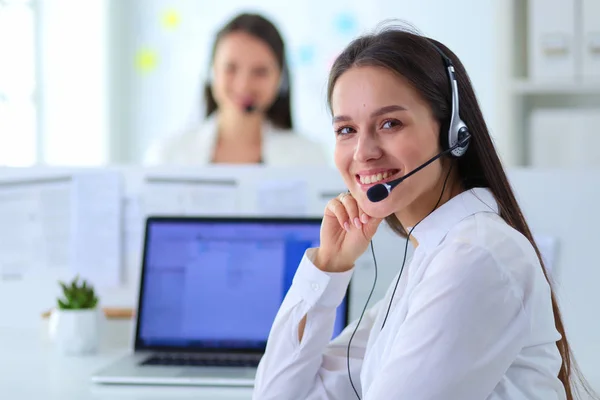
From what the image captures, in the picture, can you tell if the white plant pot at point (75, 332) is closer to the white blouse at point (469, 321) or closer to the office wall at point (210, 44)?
the white blouse at point (469, 321)

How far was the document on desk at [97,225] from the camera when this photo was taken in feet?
5.99

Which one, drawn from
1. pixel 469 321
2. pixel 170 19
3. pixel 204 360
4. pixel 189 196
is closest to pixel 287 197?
pixel 189 196

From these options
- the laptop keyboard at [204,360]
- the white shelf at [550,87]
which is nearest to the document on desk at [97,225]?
the laptop keyboard at [204,360]

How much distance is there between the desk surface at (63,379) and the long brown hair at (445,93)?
0.52m

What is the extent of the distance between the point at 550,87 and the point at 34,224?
213cm

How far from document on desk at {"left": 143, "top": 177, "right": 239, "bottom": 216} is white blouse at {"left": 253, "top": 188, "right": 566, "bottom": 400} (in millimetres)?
675

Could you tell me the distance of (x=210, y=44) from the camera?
4.68 m

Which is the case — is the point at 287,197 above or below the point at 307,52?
below

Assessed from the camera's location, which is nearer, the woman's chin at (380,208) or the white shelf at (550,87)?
the woman's chin at (380,208)

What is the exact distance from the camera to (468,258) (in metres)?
0.98

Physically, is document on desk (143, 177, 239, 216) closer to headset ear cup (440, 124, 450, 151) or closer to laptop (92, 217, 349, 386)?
laptop (92, 217, 349, 386)

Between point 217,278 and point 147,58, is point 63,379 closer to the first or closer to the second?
point 217,278

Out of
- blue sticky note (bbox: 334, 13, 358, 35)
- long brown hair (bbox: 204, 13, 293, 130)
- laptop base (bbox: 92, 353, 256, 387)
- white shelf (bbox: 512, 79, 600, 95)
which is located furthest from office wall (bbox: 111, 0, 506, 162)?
laptop base (bbox: 92, 353, 256, 387)

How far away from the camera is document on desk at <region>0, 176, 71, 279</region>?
1.84m
